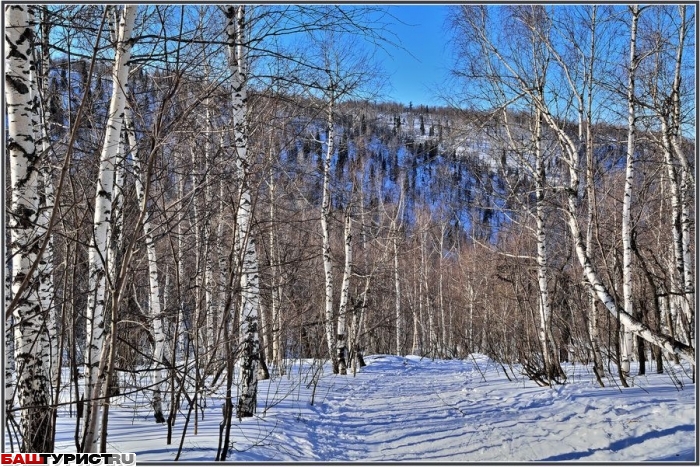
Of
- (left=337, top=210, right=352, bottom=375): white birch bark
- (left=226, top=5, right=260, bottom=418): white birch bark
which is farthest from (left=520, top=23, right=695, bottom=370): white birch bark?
(left=337, top=210, right=352, bottom=375): white birch bark

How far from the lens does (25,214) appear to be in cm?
277

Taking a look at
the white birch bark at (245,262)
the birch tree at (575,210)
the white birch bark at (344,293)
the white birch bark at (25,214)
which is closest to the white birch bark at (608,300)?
the birch tree at (575,210)

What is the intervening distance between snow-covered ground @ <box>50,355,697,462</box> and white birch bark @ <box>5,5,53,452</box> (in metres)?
1.32

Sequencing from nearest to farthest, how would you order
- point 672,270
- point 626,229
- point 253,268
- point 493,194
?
1. point 253,268
2. point 493,194
3. point 626,229
4. point 672,270

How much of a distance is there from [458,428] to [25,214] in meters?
5.26

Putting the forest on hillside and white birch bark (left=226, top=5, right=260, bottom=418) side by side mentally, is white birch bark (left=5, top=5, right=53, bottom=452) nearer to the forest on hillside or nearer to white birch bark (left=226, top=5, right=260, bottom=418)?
the forest on hillside

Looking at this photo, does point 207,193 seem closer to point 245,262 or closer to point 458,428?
point 245,262

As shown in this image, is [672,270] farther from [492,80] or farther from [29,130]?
[29,130]

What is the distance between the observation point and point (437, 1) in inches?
156

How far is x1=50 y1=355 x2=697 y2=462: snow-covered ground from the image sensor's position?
4.63 meters

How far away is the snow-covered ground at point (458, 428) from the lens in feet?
15.2

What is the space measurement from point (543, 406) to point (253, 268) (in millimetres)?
4616

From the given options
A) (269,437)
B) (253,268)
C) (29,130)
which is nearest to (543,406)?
(269,437)

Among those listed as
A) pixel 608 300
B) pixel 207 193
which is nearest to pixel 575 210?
pixel 608 300
